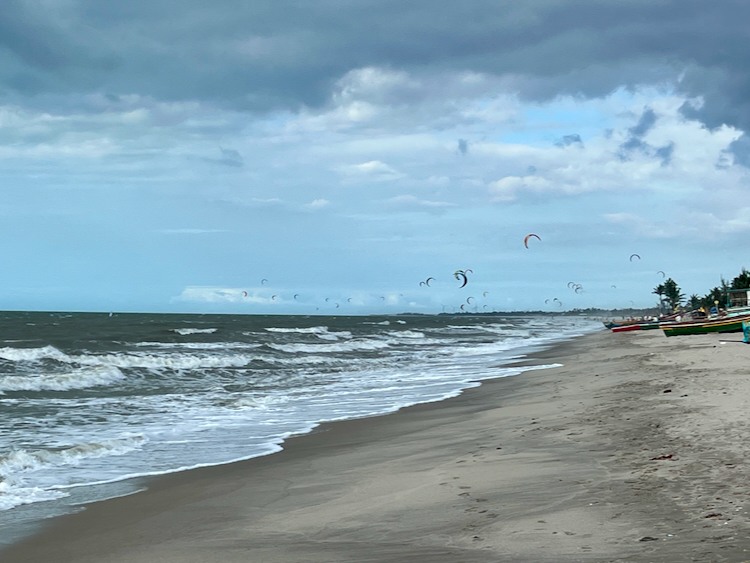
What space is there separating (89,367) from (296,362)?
915 centimetres

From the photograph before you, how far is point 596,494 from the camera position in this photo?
6.96 meters

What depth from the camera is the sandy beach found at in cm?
566

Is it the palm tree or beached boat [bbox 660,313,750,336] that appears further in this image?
the palm tree

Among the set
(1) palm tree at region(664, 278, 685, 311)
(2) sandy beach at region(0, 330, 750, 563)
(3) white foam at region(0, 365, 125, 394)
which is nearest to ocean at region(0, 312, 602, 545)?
(3) white foam at region(0, 365, 125, 394)

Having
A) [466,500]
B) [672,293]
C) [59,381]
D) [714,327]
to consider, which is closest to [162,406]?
[59,381]

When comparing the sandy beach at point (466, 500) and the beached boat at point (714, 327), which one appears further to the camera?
the beached boat at point (714, 327)

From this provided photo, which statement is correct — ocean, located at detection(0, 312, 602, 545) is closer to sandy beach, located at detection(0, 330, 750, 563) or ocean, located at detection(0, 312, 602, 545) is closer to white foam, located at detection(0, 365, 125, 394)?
white foam, located at detection(0, 365, 125, 394)

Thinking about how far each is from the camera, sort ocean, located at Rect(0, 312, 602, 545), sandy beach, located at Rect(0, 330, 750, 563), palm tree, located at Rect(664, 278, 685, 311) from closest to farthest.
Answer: sandy beach, located at Rect(0, 330, 750, 563) → ocean, located at Rect(0, 312, 602, 545) → palm tree, located at Rect(664, 278, 685, 311)

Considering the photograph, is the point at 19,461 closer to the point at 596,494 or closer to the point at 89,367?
the point at 596,494

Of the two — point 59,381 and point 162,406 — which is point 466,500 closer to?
point 162,406

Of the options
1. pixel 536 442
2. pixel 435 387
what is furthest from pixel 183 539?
pixel 435 387

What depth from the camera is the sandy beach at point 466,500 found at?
5.66 meters

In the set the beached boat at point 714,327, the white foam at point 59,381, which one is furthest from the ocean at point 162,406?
the beached boat at point 714,327

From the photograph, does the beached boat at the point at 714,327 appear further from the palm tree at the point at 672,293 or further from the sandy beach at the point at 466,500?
the palm tree at the point at 672,293
